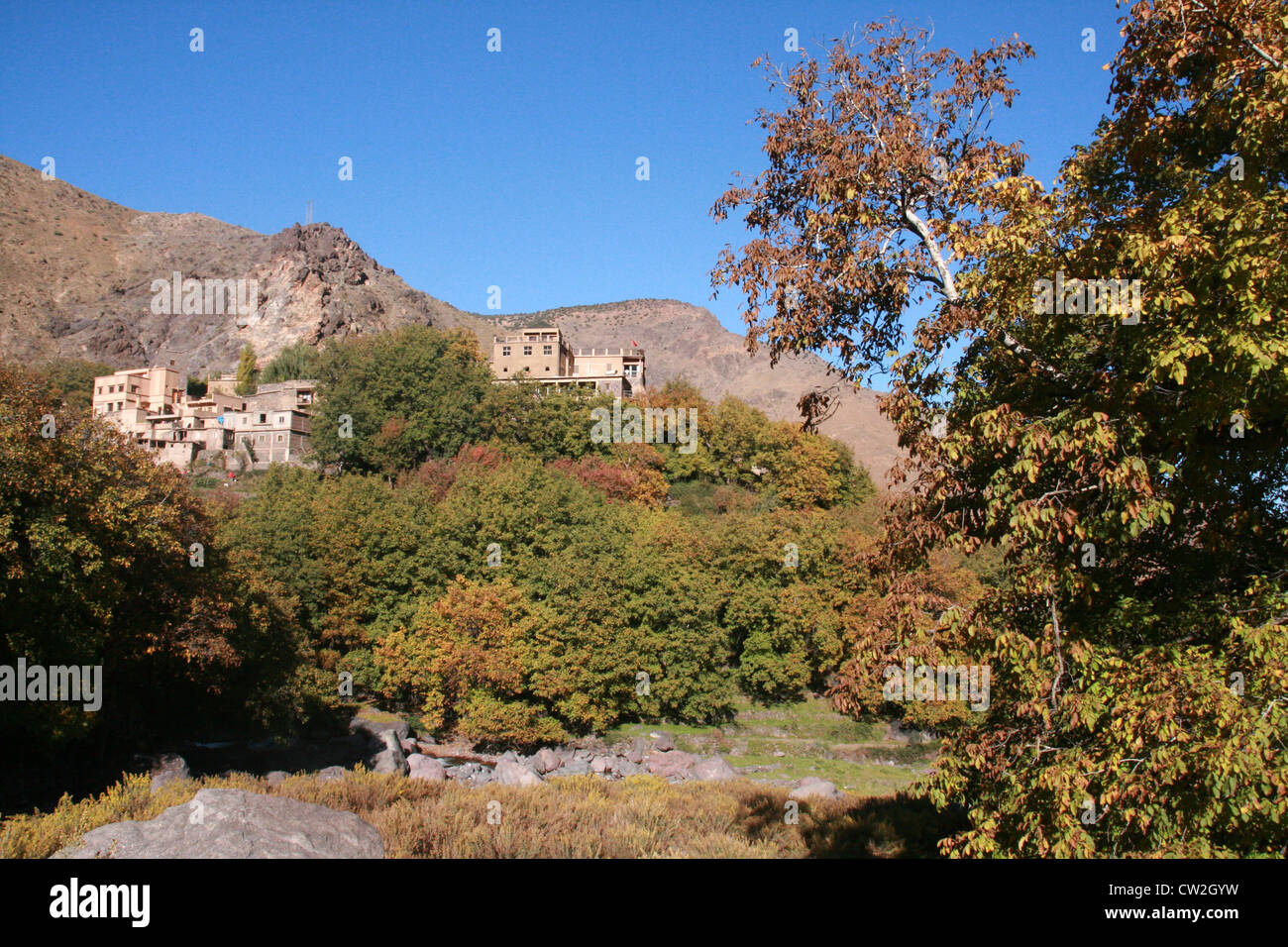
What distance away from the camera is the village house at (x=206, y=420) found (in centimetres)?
7469

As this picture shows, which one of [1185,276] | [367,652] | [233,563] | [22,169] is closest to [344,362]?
[367,652]

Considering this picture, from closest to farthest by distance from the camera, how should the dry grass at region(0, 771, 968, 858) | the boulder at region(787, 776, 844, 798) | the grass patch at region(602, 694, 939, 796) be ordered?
the dry grass at region(0, 771, 968, 858)
the boulder at region(787, 776, 844, 798)
the grass patch at region(602, 694, 939, 796)

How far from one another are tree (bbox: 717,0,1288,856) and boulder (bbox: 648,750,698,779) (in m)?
27.0

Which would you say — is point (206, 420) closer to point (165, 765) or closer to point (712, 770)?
point (165, 765)

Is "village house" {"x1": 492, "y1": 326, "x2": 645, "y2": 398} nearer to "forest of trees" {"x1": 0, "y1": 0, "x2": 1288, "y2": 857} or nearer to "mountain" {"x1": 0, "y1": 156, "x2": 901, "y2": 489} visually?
"mountain" {"x1": 0, "y1": 156, "x2": 901, "y2": 489}

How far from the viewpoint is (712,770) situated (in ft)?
110

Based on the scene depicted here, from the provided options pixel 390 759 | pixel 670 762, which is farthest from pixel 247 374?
pixel 670 762

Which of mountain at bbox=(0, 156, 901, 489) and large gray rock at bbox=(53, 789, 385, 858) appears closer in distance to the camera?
large gray rock at bbox=(53, 789, 385, 858)

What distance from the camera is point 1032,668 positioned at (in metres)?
7.95

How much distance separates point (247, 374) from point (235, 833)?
112m

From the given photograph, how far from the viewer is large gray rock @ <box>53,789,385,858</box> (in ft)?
30.9

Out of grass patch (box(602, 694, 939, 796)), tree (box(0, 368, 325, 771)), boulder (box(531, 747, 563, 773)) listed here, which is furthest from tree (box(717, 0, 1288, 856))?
boulder (box(531, 747, 563, 773))
